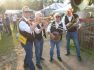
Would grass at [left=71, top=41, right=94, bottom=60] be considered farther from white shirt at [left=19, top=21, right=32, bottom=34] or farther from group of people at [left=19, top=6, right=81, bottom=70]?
white shirt at [left=19, top=21, right=32, bottom=34]

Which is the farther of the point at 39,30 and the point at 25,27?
the point at 39,30

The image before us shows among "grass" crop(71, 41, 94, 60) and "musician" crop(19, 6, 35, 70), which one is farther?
"grass" crop(71, 41, 94, 60)

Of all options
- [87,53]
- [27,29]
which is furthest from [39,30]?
[87,53]

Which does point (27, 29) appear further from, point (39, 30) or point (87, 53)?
point (87, 53)

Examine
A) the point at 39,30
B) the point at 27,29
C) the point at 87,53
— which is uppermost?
the point at 27,29

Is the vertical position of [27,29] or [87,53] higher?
[27,29]

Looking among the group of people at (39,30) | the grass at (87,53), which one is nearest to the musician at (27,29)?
the group of people at (39,30)

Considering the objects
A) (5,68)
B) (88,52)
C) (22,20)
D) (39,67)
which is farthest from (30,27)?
(88,52)

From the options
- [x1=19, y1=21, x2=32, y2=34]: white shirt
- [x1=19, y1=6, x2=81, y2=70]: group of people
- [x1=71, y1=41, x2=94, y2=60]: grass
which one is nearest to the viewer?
[x1=19, y1=21, x2=32, y2=34]: white shirt

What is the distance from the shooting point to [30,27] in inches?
309

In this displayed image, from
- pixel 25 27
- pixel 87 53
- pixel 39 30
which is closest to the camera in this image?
pixel 25 27

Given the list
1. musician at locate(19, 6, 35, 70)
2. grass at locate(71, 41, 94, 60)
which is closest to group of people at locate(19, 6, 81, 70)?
musician at locate(19, 6, 35, 70)

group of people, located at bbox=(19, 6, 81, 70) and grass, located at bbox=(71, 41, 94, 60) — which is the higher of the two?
group of people, located at bbox=(19, 6, 81, 70)

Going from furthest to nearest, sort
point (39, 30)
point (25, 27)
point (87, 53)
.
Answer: point (87, 53)
point (39, 30)
point (25, 27)
